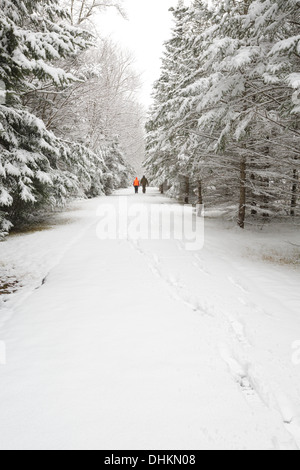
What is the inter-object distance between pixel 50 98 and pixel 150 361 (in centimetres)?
1302

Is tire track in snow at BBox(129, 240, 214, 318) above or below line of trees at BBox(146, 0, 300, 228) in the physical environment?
below

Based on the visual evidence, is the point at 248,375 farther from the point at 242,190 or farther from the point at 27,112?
the point at 242,190

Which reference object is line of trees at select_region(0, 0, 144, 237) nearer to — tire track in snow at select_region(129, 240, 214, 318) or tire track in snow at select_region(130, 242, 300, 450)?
tire track in snow at select_region(129, 240, 214, 318)

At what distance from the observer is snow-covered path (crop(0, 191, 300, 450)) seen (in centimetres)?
223

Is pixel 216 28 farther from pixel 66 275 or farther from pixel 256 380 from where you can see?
pixel 256 380

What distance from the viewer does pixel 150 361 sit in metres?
3.10

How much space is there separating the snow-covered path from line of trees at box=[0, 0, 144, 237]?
158 inches

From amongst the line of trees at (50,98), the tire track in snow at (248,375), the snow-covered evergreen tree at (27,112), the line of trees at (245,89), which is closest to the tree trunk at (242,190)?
the line of trees at (245,89)

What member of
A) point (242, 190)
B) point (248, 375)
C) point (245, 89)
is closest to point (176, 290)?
point (248, 375)

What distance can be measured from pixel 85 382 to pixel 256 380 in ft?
5.48

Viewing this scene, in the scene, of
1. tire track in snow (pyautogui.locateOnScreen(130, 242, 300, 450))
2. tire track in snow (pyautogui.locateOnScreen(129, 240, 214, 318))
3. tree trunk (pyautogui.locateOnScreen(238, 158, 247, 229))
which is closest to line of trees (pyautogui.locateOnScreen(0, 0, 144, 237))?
tire track in snow (pyautogui.locateOnScreen(129, 240, 214, 318))

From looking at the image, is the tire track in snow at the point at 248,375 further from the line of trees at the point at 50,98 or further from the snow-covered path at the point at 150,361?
the line of trees at the point at 50,98
